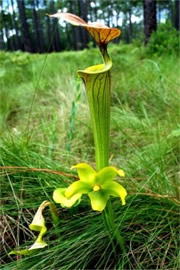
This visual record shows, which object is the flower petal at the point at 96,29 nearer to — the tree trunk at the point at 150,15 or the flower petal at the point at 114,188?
the flower petal at the point at 114,188

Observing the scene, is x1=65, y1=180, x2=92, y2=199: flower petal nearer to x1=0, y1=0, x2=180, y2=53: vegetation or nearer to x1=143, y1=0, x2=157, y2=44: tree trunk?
x1=143, y1=0, x2=157, y2=44: tree trunk

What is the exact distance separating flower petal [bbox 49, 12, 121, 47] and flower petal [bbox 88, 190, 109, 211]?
29 cm

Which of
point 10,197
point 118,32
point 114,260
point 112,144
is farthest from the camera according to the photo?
point 112,144

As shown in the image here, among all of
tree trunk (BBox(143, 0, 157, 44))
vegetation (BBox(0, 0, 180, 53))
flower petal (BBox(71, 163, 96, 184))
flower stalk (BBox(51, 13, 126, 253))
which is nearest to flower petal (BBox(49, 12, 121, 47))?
flower stalk (BBox(51, 13, 126, 253))

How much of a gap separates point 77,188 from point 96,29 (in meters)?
0.29

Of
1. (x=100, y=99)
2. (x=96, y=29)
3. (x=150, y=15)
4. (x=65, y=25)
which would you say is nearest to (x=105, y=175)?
(x=100, y=99)

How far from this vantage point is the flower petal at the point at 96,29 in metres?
0.51

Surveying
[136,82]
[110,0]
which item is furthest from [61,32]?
[136,82]

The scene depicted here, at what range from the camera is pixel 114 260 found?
84cm

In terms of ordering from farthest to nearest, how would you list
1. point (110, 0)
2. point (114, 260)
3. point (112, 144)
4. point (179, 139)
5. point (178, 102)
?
1. point (110, 0)
2. point (178, 102)
3. point (112, 144)
4. point (179, 139)
5. point (114, 260)

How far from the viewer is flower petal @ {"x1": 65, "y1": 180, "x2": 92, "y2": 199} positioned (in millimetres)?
586

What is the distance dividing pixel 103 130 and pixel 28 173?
48 cm

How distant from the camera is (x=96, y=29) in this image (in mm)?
522

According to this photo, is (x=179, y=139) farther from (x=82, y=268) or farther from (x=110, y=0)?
(x=110, y=0)
